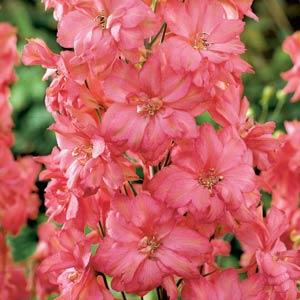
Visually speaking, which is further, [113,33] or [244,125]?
[244,125]

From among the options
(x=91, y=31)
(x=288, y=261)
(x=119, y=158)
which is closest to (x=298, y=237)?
(x=288, y=261)

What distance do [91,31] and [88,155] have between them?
0.66ft

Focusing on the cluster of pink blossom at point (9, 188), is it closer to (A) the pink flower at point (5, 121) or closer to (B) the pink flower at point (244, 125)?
(A) the pink flower at point (5, 121)

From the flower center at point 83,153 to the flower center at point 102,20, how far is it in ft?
0.64

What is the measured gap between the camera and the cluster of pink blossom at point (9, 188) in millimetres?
2133

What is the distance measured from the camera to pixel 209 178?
151 centimetres

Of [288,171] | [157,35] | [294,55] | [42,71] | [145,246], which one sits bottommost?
[42,71]

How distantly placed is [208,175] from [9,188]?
2.60ft

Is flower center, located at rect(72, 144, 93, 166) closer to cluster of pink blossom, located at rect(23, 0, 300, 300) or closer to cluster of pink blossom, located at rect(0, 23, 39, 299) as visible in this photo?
cluster of pink blossom, located at rect(23, 0, 300, 300)

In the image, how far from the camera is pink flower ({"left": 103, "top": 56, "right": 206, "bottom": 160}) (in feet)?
4.80

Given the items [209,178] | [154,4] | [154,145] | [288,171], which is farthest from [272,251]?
[288,171]

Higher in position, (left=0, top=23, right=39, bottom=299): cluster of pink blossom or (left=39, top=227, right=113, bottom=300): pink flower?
(left=39, top=227, right=113, bottom=300): pink flower

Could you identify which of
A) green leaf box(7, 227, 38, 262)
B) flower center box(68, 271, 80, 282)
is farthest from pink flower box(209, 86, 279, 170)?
green leaf box(7, 227, 38, 262)

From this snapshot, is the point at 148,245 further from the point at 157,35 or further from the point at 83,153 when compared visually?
the point at 157,35
